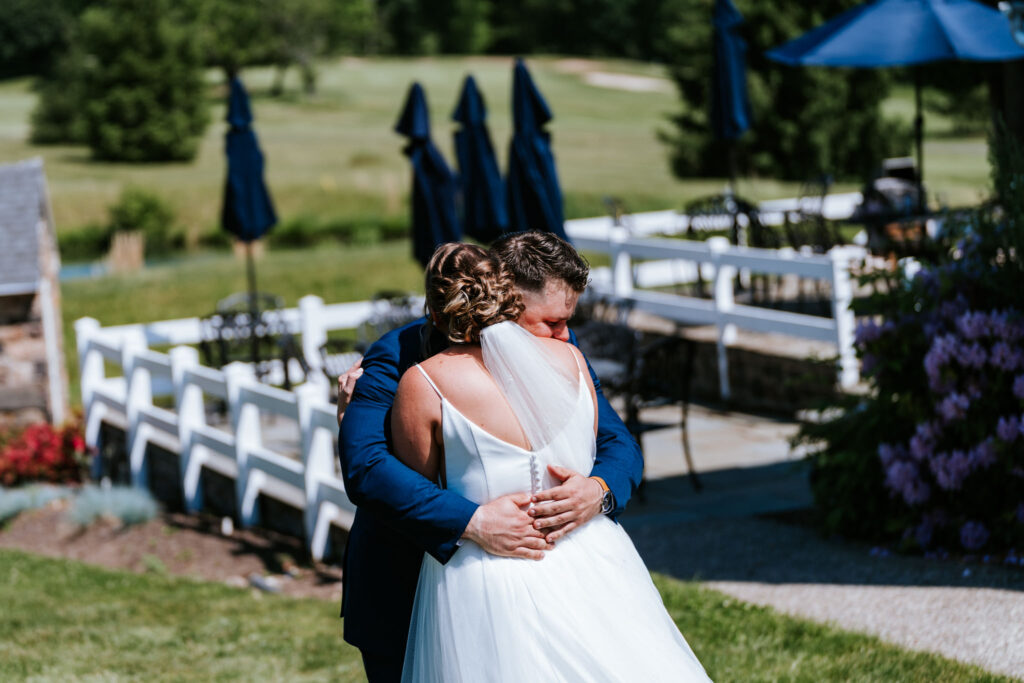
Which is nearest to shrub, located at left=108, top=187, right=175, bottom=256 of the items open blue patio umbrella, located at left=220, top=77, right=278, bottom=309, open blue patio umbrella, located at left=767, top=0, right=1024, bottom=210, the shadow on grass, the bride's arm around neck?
open blue patio umbrella, located at left=220, top=77, right=278, bottom=309

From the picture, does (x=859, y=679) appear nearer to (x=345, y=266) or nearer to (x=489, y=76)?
Answer: (x=345, y=266)

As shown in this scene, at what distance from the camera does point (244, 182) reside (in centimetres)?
1237

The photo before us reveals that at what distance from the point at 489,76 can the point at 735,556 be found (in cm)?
7931

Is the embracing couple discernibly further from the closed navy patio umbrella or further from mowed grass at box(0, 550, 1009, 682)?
the closed navy patio umbrella

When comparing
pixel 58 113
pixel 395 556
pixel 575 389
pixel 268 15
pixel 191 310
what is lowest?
pixel 191 310

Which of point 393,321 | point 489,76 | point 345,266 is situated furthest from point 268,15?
point 393,321

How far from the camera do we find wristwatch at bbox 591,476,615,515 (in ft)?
10.6

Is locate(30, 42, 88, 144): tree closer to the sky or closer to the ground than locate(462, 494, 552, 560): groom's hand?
closer to the sky

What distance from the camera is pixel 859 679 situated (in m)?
4.53

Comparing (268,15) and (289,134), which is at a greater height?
(268,15)

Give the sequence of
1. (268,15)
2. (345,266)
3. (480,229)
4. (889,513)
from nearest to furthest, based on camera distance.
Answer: (889,513), (480,229), (345,266), (268,15)

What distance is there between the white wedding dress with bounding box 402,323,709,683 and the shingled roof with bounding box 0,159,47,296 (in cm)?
1004

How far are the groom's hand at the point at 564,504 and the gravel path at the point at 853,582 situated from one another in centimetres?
224

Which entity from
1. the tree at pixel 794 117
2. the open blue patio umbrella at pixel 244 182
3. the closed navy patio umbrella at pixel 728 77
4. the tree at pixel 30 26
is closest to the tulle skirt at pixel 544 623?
the open blue patio umbrella at pixel 244 182
